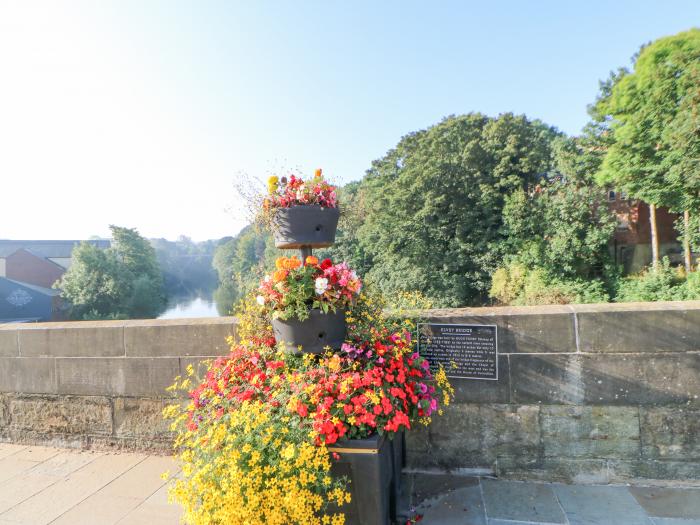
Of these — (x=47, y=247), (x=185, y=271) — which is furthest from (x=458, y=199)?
(x=185, y=271)

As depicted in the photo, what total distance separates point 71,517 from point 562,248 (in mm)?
21975

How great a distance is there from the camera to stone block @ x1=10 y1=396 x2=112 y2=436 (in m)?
3.51

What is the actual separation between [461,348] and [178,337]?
2.36 metres

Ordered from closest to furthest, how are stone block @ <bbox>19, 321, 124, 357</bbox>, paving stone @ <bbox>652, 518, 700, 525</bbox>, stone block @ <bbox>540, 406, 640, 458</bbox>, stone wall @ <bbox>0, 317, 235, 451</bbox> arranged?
paving stone @ <bbox>652, 518, 700, 525</bbox>
stone block @ <bbox>540, 406, 640, 458</bbox>
stone wall @ <bbox>0, 317, 235, 451</bbox>
stone block @ <bbox>19, 321, 124, 357</bbox>

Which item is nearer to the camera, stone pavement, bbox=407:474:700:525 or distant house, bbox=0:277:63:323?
stone pavement, bbox=407:474:700:525

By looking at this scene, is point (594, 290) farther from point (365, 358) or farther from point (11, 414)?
point (11, 414)

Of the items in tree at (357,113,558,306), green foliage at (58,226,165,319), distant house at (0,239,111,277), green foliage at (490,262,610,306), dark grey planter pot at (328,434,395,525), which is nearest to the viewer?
dark grey planter pot at (328,434,395,525)

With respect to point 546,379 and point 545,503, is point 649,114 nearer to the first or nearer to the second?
point 546,379

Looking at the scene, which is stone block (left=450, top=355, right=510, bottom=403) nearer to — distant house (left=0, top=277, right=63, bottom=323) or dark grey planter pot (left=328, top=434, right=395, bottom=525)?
dark grey planter pot (left=328, top=434, right=395, bottom=525)

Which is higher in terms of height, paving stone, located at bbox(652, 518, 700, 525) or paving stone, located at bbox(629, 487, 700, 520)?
paving stone, located at bbox(652, 518, 700, 525)

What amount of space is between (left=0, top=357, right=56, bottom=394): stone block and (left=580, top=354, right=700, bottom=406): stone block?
4626 mm

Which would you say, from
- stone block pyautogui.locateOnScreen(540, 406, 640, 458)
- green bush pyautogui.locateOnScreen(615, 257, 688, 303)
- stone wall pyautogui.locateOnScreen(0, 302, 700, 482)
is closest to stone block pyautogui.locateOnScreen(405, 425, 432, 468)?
stone wall pyautogui.locateOnScreen(0, 302, 700, 482)

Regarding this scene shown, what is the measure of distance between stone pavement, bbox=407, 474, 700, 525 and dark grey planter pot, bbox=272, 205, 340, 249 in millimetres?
1875

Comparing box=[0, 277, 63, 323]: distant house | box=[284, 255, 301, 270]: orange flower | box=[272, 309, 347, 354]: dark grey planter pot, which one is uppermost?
box=[284, 255, 301, 270]: orange flower
